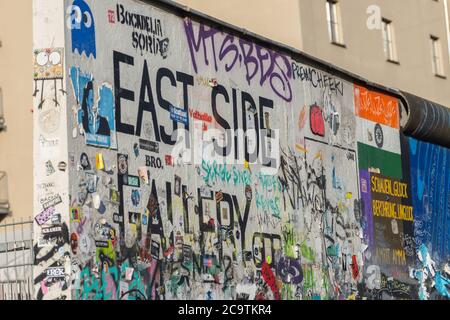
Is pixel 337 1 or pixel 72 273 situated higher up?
pixel 337 1

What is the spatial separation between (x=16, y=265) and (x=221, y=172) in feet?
13.0

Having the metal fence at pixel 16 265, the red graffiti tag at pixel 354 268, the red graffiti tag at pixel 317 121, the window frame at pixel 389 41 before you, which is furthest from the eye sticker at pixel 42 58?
the window frame at pixel 389 41

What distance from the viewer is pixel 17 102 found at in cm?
→ 2638

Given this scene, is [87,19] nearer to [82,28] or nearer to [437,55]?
[82,28]

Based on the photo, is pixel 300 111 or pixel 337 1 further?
pixel 337 1

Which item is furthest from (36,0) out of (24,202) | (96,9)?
(24,202)

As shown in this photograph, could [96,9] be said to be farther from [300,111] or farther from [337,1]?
[337,1]

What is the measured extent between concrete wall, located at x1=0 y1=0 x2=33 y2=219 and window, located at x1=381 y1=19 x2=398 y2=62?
35.7 feet

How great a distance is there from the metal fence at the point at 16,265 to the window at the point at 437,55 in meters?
23.6

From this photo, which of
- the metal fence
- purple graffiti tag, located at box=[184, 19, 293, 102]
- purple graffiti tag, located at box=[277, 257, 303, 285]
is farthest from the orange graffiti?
the metal fence

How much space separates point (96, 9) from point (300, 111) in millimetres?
5393
